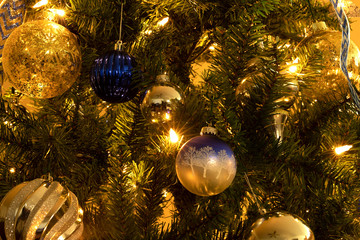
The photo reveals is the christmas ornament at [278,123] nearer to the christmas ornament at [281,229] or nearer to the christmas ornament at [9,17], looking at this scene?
the christmas ornament at [281,229]

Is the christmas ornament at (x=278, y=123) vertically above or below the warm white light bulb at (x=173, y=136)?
above

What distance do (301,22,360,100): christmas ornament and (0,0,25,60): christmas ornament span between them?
1.74 ft

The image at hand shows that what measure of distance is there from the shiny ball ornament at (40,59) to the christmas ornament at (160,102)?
13 centimetres

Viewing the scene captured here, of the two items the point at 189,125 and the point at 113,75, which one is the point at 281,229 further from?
the point at 113,75

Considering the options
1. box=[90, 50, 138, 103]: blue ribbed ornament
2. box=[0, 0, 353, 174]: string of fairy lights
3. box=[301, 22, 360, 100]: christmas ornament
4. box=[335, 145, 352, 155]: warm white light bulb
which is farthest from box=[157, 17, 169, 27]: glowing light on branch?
box=[335, 145, 352, 155]: warm white light bulb

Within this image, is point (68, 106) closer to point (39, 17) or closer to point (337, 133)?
point (39, 17)

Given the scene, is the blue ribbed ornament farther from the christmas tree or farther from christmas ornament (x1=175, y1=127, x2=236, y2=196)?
christmas ornament (x1=175, y1=127, x2=236, y2=196)

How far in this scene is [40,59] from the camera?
54 cm

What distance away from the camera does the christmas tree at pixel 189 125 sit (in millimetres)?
509

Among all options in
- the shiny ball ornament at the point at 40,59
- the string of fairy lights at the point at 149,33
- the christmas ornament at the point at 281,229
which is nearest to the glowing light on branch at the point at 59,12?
the string of fairy lights at the point at 149,33

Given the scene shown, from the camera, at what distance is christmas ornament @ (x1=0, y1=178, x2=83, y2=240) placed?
0.44 meters

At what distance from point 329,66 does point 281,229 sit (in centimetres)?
31

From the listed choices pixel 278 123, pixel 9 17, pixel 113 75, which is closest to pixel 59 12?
pixel 9 17

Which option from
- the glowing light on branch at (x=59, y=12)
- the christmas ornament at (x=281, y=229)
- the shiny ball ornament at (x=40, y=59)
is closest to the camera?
the christmas ornament at (x=281, y=229)
